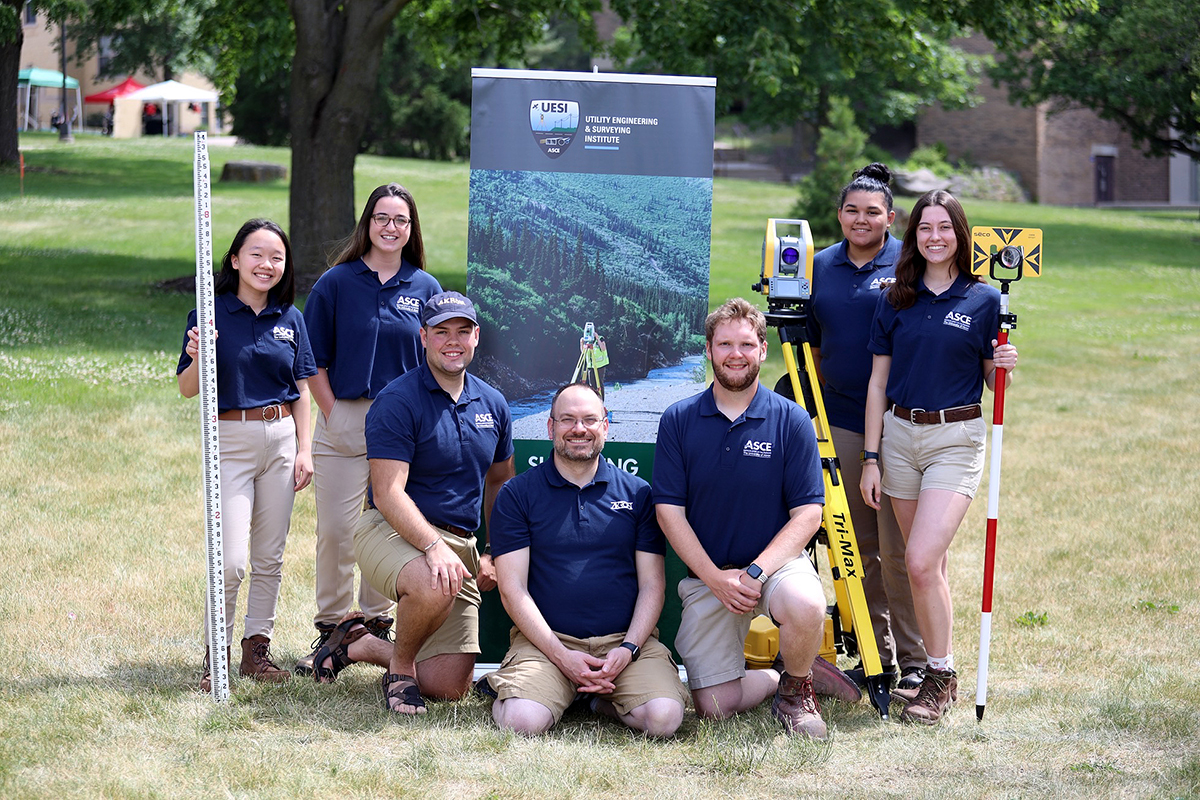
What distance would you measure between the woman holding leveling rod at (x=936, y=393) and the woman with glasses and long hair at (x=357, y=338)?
2017 mm

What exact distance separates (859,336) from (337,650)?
268cm

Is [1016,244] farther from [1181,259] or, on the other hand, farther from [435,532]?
[1181,259]

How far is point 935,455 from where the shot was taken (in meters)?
4.91

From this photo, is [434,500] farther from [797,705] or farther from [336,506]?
[797,705]

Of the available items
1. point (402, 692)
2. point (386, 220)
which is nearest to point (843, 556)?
point (402, 692)

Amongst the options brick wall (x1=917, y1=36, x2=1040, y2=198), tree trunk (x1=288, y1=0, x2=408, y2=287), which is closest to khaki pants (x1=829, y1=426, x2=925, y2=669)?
tree trunk (x1=288, y1=0, x2=408, y2=287)

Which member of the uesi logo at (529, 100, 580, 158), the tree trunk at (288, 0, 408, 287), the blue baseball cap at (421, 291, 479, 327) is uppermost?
the tree trunk at (288, 0, 408, 287)

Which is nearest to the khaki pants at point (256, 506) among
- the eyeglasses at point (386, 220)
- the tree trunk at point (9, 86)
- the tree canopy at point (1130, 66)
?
the eyeglasses at point (386, 220)

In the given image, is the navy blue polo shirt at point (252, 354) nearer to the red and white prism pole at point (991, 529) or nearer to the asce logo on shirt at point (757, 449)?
the asce logo on shirt at point (757, 449)

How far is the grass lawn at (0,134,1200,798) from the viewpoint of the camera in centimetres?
424

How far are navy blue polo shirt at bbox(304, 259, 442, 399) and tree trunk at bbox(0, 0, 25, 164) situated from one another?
83.6ft

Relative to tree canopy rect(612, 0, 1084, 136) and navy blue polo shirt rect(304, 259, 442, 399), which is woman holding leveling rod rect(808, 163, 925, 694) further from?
tree canopy rect(612, 0, 1084, 136)

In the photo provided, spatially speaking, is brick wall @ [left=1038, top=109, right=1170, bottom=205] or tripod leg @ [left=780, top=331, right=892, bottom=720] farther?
brick wall @ [left=1038, top=109, right=1170, bottom=205]

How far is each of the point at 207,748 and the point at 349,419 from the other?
1543 mm
